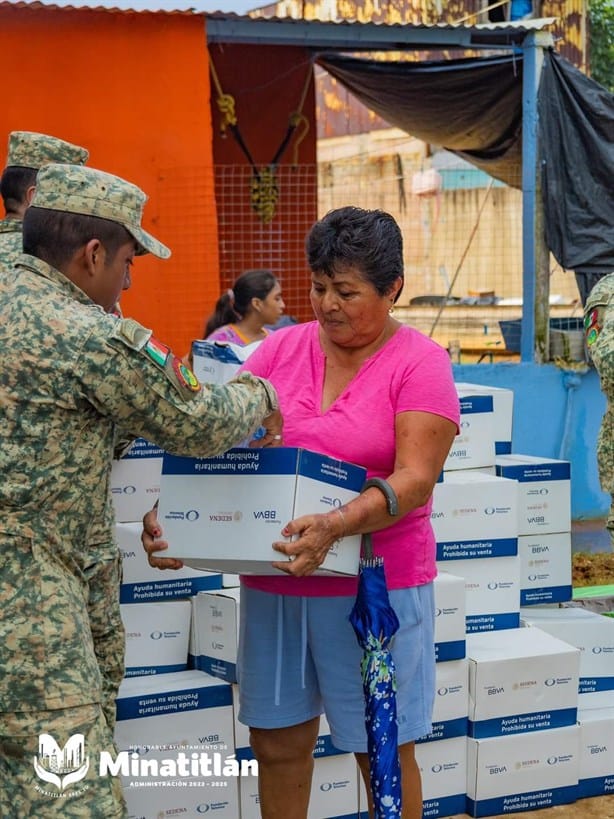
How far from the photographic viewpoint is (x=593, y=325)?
3779 millimetres

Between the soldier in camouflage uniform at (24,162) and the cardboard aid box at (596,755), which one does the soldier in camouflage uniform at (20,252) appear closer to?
the soldier in camouflage uniform at (24,162)

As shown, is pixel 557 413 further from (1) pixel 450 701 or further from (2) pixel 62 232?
(2) pixel 62 232

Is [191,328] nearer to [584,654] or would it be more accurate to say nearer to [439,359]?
[584,654]

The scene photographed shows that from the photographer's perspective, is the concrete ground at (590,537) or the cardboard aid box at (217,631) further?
the concrete ground at (590,537)

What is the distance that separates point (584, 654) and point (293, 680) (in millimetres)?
1957

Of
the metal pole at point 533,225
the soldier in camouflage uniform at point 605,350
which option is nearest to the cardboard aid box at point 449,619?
the soldier in camouflage uniform at point 605,350

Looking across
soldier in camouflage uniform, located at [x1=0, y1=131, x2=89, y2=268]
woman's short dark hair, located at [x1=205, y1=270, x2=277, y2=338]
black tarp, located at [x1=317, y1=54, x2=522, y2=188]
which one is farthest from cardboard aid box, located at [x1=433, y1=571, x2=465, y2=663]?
black tarp, located at [x1=317, y1=54, x2=522, y2=188]

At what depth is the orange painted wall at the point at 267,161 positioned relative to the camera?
991cm

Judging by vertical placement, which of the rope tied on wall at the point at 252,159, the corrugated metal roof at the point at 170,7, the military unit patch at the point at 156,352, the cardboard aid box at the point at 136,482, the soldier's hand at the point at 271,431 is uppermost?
the corrugated metal roof at the point at 170,7

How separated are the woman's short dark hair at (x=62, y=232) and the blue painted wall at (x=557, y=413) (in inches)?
228

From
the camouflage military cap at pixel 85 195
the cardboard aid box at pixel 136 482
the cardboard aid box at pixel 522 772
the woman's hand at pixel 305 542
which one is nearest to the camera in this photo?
the camouflage military cap at pixel 85 195

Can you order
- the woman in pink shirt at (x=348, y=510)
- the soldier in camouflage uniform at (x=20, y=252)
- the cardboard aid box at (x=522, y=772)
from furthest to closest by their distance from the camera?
the cardboard aid box at (x=522, y=772) → the soldier in camouflage uniform at (x=20, y=252) → the woman in pink shirt at (x=348, y=510)

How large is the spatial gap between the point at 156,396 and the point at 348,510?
553mm

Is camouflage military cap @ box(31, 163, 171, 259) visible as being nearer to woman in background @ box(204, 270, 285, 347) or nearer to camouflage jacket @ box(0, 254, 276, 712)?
camouflage jacket @ box(0, 254, 276, 712)
